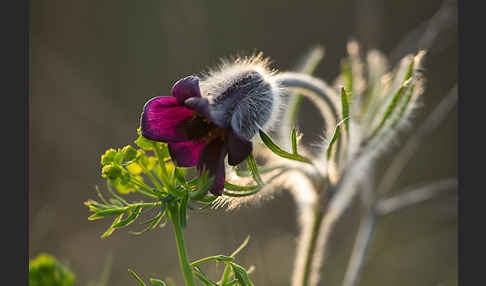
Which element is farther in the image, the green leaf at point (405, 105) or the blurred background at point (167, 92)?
the blurred background at point (167, 92)

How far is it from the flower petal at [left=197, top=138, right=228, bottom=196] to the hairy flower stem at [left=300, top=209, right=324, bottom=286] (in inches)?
24.8

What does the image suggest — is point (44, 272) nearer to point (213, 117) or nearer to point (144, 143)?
point (144, 143)

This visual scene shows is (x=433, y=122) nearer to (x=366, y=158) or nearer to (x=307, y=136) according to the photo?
(x=366, y=158)

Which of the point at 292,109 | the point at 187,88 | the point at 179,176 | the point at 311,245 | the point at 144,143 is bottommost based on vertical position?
the point at 311,245

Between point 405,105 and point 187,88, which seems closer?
point 187,88

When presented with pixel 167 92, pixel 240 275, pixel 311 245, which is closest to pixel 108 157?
pixel 240 275

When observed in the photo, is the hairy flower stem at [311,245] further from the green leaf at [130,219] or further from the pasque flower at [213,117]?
the green leaf at [130,219]

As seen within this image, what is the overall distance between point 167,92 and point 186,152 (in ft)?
9.53

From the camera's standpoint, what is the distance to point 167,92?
13.4ft

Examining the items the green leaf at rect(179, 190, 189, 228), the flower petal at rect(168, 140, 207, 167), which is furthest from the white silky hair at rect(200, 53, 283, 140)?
the green leaf at rect(179, 190, 189, 228)

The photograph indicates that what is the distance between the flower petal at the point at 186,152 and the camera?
3.99 feet

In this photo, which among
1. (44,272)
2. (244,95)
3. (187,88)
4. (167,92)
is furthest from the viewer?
(167,92)

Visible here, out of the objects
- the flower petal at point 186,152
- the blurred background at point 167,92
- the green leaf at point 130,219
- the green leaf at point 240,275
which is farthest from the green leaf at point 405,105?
the blurred background at point 167,92

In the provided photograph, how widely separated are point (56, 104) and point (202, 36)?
1.31 m
